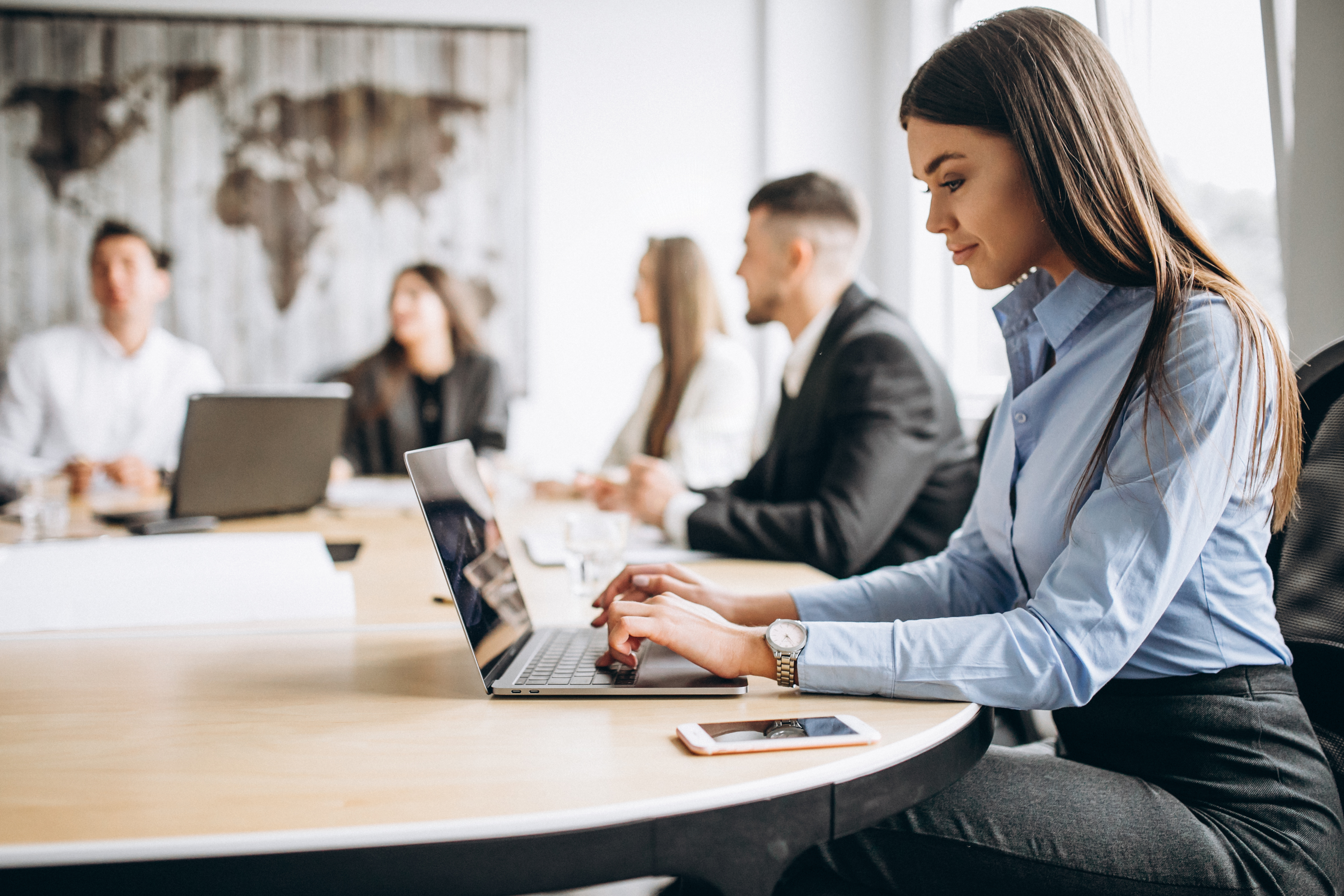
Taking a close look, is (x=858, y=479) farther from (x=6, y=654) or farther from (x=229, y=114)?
(x=229, y=114)

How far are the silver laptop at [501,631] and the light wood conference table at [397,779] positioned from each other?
0.8 inches

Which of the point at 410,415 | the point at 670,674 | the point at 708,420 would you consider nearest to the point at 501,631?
the point at 670,674

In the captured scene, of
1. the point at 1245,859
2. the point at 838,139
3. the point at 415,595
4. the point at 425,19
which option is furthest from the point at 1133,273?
the point at 425,19

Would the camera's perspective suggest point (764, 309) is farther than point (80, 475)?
No

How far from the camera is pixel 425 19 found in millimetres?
4199

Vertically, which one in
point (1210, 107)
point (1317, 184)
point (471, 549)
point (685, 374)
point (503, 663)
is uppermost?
point (1210, 107)

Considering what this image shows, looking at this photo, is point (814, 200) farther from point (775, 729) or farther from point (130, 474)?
point (130, 474)

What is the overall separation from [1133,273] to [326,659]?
951 millimetres

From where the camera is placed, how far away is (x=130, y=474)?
9.02ft

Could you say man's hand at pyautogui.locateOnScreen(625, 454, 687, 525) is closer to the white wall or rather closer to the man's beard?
the man's beard

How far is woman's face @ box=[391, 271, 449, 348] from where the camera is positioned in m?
3.96

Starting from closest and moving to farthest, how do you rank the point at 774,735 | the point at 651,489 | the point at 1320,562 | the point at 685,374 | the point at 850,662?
the point at 774,735 < the point at 850,662 < the point at 1320,562 < the point at 651,489 < the point at 685,374

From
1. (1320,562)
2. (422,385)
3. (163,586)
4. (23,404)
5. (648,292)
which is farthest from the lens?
(422,385)

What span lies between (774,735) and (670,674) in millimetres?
204
